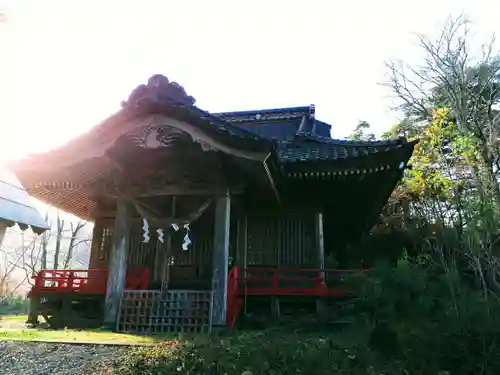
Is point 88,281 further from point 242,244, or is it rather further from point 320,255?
point 320,255

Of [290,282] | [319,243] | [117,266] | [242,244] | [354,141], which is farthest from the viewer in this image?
[354,141]

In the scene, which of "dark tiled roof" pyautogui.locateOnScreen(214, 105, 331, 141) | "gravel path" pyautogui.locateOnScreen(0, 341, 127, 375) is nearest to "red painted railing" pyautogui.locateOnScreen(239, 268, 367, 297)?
"gravel path" pyautogui.locateOnScreen(0, 341, 127, 375)

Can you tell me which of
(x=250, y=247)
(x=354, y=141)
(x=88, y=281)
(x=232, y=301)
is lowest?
(x=232, y=301)

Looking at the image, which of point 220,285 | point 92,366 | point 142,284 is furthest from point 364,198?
point 92,366

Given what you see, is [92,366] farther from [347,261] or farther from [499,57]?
[499,57]

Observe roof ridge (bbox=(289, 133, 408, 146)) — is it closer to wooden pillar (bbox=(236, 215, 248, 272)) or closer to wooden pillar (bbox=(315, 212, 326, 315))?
wooden pillar (bbox=(315, 212, 326, 315))

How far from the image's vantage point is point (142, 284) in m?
9.96

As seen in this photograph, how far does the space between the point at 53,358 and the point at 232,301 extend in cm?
394

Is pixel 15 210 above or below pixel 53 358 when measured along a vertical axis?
above

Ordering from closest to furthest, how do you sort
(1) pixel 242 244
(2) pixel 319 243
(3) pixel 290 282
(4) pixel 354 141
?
(3) pixel 290 282, (2) pixel 319 243, (1) pixel 242 244, (4) pixel 354 141

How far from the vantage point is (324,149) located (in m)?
10.6

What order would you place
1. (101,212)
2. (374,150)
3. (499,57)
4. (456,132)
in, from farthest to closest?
1. (499,57)
2. (456,132)
3. (101,212)
4. (374,150)

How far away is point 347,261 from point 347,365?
934cm

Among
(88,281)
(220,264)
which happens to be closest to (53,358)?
(220,264)
